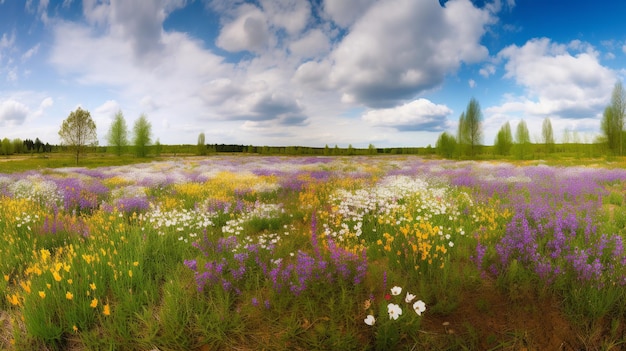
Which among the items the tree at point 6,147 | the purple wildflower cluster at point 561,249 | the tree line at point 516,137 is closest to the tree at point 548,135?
the tree line at point 516,137

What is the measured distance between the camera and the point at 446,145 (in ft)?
224

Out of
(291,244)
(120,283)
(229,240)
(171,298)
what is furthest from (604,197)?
(120,283)

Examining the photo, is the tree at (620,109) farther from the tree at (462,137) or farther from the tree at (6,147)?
the tree at (6,147)

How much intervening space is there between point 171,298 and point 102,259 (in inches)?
57.7

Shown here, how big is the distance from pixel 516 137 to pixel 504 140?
3305mm

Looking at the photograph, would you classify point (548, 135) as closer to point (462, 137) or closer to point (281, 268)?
point (462, 137)

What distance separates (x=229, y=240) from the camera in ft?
16.2

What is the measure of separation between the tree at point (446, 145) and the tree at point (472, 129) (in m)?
3.86

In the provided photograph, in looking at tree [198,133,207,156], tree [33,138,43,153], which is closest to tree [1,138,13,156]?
tree [33,138,43,153]

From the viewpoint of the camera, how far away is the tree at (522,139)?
5800 cm

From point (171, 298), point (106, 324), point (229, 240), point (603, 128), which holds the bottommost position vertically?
point (106, 324)

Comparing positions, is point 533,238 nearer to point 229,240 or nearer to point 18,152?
point 229,240

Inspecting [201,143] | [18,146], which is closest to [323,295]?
[201,143]

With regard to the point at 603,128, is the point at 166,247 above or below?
below
